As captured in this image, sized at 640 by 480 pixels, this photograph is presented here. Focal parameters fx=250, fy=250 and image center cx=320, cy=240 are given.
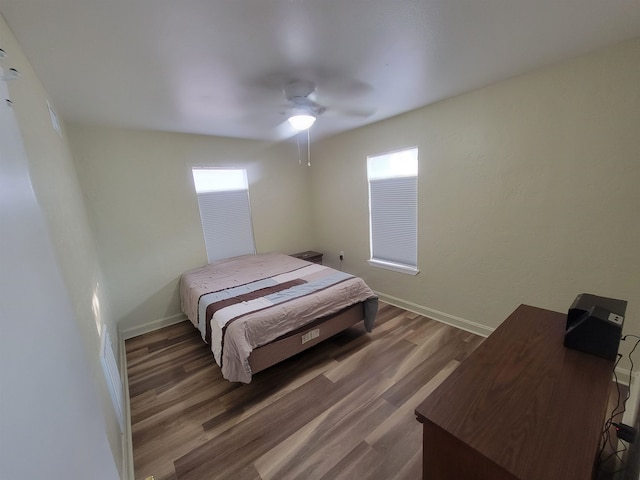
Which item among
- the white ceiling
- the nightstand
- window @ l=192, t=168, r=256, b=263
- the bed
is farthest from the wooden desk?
window @ l=192, t=168, r=256, b=263

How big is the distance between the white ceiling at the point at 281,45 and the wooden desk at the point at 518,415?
1649mm

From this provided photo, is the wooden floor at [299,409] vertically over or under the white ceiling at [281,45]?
under

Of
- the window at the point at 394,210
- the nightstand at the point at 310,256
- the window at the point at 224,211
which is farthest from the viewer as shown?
the nightstand at the point at 310,256

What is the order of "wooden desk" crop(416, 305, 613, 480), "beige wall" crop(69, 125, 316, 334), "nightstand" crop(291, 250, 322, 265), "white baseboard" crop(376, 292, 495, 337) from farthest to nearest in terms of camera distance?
1. "nightstand" crop(291, 250, 322, 265)
2. "beige wall" crop(69, 125, 316, 334)
3. "white baseboard" crop(376, 292, 495, 337)
4. "wooden desk" crop(416, 305, 613, 480)

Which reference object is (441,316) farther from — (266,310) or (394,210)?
(266,310)

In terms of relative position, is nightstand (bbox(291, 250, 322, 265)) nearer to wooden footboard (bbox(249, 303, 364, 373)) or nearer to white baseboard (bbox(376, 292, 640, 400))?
white baseboard (bbox(376, 292, 640, 400))

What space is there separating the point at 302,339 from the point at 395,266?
5.18 feet

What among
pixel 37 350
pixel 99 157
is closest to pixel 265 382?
pixel 37 350

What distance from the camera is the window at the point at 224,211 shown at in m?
→ 3.32

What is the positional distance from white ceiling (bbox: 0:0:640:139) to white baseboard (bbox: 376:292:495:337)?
2236 millimetres

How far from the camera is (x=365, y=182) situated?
3.33m

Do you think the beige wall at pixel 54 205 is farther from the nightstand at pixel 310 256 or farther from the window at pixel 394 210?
the window at pixel 394 210

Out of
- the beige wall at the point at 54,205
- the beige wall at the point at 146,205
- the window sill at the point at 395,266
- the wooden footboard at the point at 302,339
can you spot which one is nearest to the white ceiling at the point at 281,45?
the beige wall at the point at 54,205

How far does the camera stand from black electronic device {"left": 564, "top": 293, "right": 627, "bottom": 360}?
3.42ft
